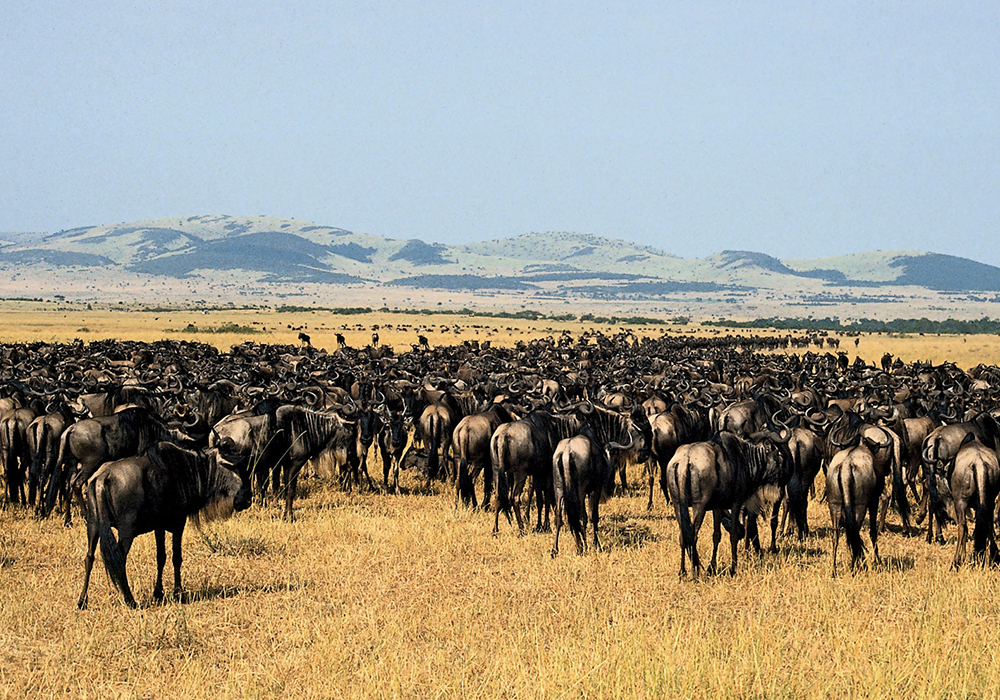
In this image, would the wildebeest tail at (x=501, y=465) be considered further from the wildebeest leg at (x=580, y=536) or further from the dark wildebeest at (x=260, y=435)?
the dark wildebeest at (x=260, y=435)

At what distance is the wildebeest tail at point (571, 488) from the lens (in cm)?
1148

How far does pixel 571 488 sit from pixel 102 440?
618cm

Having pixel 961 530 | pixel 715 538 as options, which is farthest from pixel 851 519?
pixel 715 538

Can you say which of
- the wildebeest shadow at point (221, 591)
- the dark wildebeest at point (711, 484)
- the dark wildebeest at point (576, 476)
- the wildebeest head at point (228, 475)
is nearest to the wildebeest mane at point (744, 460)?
the dark wildebeest at point (711, 484)

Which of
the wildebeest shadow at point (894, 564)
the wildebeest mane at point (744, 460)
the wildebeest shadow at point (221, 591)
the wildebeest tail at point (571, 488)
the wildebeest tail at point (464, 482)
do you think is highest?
the wildebeest mane at point (744, 460)

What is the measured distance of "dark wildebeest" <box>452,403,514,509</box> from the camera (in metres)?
14.1

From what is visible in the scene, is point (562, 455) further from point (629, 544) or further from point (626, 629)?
point (626, 629)

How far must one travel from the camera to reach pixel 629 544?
1222 cm

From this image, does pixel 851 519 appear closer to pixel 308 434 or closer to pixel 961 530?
pixel 961 530

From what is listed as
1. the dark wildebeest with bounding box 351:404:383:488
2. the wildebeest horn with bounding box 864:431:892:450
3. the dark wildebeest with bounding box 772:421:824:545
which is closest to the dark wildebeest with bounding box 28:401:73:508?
the dark wildebeest with bounding box 351:404:383:488

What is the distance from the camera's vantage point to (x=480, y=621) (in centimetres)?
886

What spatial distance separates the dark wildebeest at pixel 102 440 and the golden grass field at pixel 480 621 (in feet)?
2.99

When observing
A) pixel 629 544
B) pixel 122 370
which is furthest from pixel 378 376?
pixel 629 544

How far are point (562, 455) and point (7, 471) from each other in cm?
856
